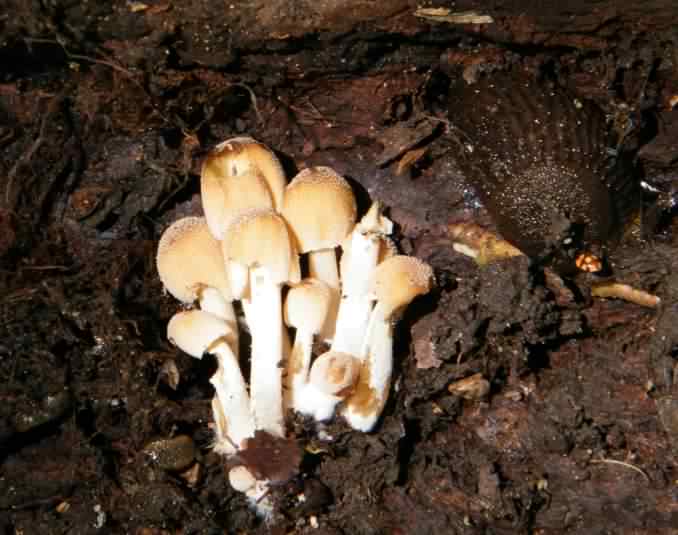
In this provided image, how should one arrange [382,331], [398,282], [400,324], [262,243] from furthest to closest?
[400,324], [382,331], [398,282], [262,243]

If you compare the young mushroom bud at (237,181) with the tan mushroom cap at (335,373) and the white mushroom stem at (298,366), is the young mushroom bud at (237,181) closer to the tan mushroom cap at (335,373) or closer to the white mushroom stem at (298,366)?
the white mushroom stem at (298,366)

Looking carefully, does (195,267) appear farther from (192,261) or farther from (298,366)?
(298,366)

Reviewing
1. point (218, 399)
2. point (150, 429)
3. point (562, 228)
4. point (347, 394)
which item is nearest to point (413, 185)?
point (562, 228)

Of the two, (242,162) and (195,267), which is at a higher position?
(242,162)

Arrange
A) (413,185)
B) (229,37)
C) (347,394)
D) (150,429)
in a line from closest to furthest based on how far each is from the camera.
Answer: (229,37), (347,394), (150,429), (413,185)

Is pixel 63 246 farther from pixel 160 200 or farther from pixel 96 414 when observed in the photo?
pixel 96 414

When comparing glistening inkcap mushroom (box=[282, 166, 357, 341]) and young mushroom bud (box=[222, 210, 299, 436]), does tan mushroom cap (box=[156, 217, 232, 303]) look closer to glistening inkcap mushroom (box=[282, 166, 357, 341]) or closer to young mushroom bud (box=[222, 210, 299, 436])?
young mushroom bud (box=[222, 210, 299, 436])

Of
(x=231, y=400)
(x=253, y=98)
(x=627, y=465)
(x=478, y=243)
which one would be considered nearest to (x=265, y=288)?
(x=231, y=400)

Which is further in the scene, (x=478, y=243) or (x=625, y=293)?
(x=478, y=243)

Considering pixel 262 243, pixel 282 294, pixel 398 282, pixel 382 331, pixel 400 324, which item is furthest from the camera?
pixel 400 324
